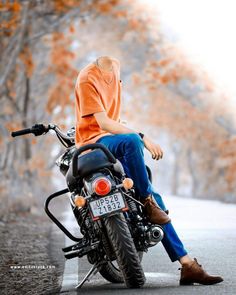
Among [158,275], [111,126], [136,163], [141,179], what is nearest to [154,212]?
[141,179]

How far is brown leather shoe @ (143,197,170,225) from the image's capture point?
6871mm

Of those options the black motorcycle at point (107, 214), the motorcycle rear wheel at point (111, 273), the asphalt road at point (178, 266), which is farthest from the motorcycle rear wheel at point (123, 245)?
the motorcycle rear wheel at point (111, 273)

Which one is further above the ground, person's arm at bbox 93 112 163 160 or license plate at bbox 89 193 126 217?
person's arm at bbox 93 112 163 160

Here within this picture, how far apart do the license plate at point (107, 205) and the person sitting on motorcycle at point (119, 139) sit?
0.41 metres

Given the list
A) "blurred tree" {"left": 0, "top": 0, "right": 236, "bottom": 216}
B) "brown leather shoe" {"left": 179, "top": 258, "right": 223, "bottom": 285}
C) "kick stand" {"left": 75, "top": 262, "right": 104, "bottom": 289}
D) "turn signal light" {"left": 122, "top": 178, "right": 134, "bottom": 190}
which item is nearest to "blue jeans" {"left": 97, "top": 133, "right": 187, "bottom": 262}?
"brown leather shoe" {"left": 179, "top": 258, "right": 223, "bottom": 285}

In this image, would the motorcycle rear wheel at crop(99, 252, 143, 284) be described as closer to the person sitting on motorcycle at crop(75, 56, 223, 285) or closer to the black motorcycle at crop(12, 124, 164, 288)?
the black motorcycle at crop(12, 124, 164, 288)

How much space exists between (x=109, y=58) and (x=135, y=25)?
18.1 metres

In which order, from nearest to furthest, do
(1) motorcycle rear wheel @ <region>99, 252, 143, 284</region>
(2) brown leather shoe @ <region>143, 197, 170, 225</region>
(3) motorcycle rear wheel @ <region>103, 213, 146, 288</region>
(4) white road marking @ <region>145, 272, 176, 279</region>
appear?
(3) motorcycle rear wheel @ <region>103, 213, 146, 288</region> → (2) brown leather shoe @ <region>143, 197, 170, 225</region> → (1) motorcycle rear wheel @ <region>99, 252, 143, 284</region> → (4) white road marking @ <region>145, 272, 176, 279</region>

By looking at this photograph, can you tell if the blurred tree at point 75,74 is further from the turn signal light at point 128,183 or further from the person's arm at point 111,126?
the turn signal light at point 128,183

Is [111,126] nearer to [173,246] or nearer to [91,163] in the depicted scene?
[91,163]

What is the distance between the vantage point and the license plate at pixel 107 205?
6.47 meters

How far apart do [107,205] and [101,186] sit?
0.16 m

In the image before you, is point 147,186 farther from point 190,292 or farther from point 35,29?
point 35,29

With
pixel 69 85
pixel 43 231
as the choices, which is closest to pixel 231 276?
pixel 43 231
